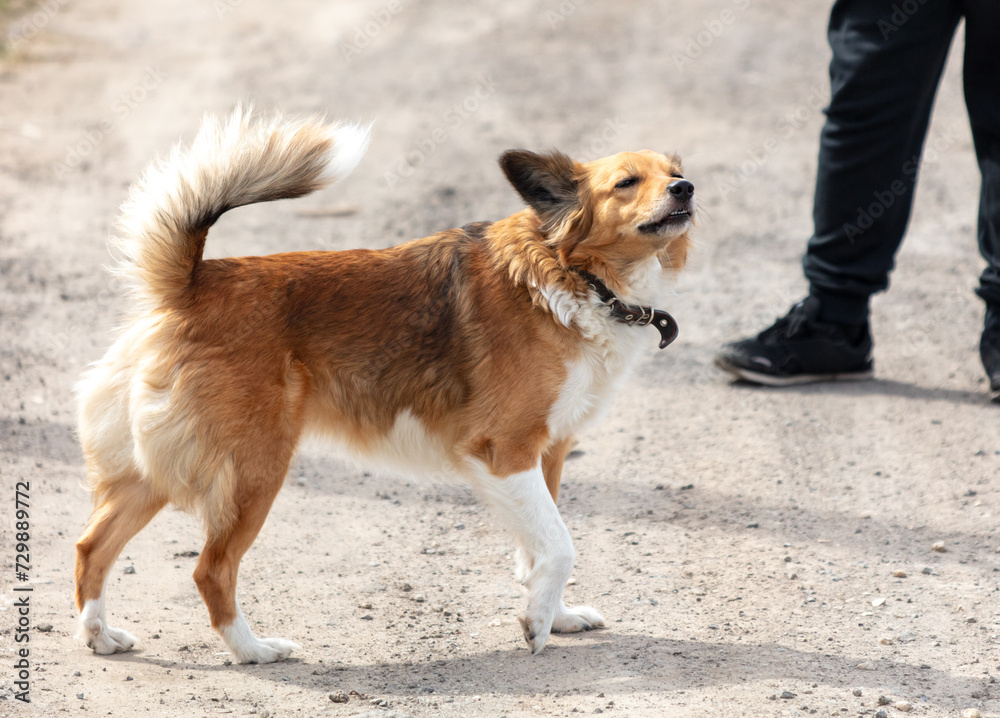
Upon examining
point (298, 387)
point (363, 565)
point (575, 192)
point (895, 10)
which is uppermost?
point (895, 10)

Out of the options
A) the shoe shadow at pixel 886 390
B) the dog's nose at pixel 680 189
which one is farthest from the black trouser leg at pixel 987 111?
the dog's nose at pixel 680 189

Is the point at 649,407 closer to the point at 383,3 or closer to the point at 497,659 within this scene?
the point at 497,659

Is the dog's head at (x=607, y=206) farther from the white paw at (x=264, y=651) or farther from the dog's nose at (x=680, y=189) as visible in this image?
the white paw at (x=264, y=651)

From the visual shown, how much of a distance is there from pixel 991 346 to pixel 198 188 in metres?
3.97

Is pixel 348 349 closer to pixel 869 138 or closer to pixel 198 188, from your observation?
pixel 198 188

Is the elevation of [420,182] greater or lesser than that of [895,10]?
lesser

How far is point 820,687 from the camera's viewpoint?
2797 mm

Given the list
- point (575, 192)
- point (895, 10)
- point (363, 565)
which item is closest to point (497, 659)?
point (363, 565)

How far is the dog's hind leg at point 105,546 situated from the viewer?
296 cm

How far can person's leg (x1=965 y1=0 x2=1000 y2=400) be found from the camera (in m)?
4.53

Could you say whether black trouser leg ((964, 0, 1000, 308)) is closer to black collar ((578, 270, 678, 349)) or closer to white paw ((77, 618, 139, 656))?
black collar ((578, 270, 678, 349))

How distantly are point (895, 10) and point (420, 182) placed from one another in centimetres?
407

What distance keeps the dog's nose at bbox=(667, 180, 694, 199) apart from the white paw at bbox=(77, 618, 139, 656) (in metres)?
2.24

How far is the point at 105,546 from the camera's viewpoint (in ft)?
9.78
